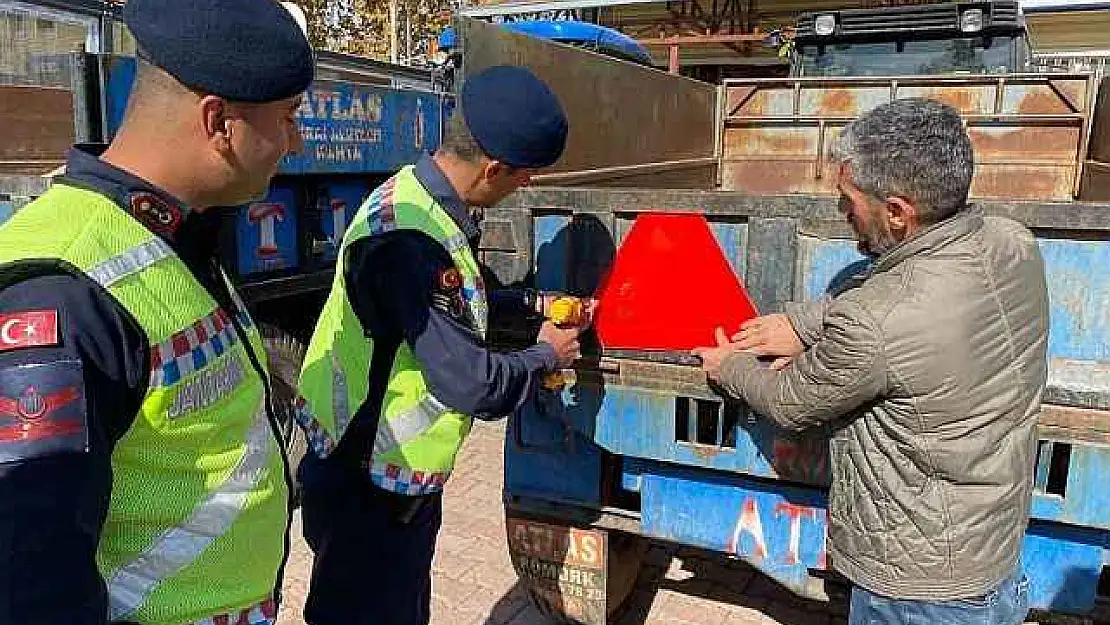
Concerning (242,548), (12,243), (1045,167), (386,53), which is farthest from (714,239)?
(386,53)

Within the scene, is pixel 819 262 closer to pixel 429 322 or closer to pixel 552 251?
pixel 552 251

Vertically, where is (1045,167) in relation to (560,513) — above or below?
above

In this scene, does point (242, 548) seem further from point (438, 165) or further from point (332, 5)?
point (332, 5)

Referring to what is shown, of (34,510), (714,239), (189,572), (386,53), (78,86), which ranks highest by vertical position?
(386,53)

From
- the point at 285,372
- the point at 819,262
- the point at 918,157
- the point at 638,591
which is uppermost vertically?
the point at 918,157

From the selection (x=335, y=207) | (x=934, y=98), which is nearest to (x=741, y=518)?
(x=335, y=207)

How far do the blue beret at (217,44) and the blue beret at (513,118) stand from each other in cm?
78

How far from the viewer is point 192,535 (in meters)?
1.17

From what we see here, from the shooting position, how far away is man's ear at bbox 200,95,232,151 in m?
1.10

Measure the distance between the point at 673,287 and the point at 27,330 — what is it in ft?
4.99

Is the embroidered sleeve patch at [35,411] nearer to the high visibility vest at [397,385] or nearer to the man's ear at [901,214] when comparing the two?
the high visibility vest at [397,385]

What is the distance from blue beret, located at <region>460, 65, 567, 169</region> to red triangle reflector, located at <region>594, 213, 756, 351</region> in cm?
40

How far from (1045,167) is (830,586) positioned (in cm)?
356

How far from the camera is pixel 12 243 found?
1.02 meters
